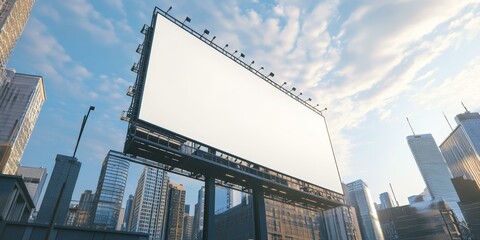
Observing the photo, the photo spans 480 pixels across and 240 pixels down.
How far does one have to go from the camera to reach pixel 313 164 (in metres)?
27.5

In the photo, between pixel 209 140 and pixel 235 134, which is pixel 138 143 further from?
pixel 235 134

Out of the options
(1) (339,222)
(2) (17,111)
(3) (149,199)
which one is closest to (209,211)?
(1) (339,222)

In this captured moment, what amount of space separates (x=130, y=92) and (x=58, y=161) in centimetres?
19806

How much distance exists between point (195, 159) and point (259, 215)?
849 centimetres

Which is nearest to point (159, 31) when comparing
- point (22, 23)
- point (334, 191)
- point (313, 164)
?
point (313, 164)

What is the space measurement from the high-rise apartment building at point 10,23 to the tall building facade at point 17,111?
2646 cm

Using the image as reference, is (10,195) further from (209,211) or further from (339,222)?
(339,222)

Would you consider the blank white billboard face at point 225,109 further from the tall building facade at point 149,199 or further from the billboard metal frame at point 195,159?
the tall building facade at point 149,199

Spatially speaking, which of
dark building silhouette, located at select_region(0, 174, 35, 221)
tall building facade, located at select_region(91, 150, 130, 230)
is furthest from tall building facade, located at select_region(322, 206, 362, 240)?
tall building facade, located at select_region(91, 150, 130, 230)

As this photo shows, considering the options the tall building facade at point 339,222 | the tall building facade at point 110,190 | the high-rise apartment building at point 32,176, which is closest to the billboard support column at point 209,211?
the tall building facade at point 339,222

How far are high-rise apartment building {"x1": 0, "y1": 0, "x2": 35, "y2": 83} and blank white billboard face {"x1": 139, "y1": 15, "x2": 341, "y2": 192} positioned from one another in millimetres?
90612

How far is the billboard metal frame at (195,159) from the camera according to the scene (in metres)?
16.9

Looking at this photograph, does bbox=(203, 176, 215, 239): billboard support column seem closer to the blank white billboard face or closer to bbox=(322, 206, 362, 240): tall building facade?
the blank white billboard face

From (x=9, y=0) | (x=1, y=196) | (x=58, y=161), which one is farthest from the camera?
(x=58, y=161)
